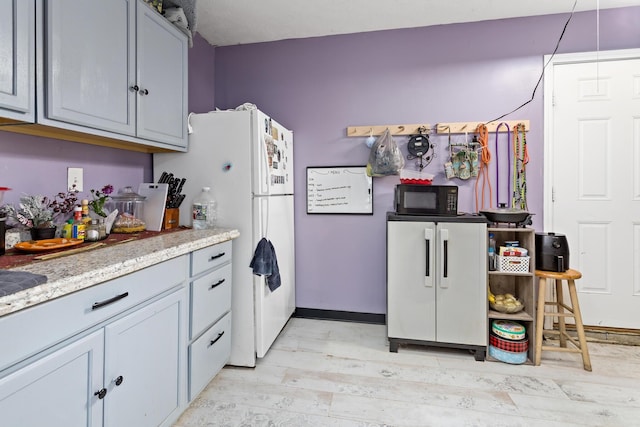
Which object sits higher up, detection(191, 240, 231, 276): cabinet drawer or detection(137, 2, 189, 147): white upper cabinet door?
detection(137, 2, 189, 147): white upper cabinet door

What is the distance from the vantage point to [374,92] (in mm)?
2783

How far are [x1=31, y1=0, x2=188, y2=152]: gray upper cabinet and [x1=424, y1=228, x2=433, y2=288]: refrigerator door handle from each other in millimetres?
1750

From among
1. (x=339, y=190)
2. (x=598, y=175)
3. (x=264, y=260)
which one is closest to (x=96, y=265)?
(x=264, y=260)

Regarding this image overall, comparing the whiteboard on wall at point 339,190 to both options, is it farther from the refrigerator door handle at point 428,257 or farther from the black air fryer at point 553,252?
the black air fryer at point 553,252

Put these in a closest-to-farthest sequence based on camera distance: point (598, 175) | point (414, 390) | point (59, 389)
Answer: point (59, 389)
point (414, 390)
point (598, 175)

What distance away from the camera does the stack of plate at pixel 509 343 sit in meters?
2.14

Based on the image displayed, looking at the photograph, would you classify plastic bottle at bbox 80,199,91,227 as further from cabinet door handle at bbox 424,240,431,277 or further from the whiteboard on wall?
cabinet door handle at bbox 424,240,431,277

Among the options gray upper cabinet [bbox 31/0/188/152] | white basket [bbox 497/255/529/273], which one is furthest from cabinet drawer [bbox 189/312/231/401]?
white basket [bbox 497/255/529/273]

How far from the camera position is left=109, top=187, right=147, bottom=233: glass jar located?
1.84m

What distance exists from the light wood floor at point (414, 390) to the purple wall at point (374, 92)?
73 centimetres

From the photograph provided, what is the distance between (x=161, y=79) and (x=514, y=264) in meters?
2.58

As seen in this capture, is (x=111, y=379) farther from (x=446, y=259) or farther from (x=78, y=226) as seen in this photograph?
(x=446, y=259)

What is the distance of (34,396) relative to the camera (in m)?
0.87

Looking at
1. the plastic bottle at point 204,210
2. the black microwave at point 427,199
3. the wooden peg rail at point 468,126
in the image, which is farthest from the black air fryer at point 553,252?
the plastic bottle at point 204,210
